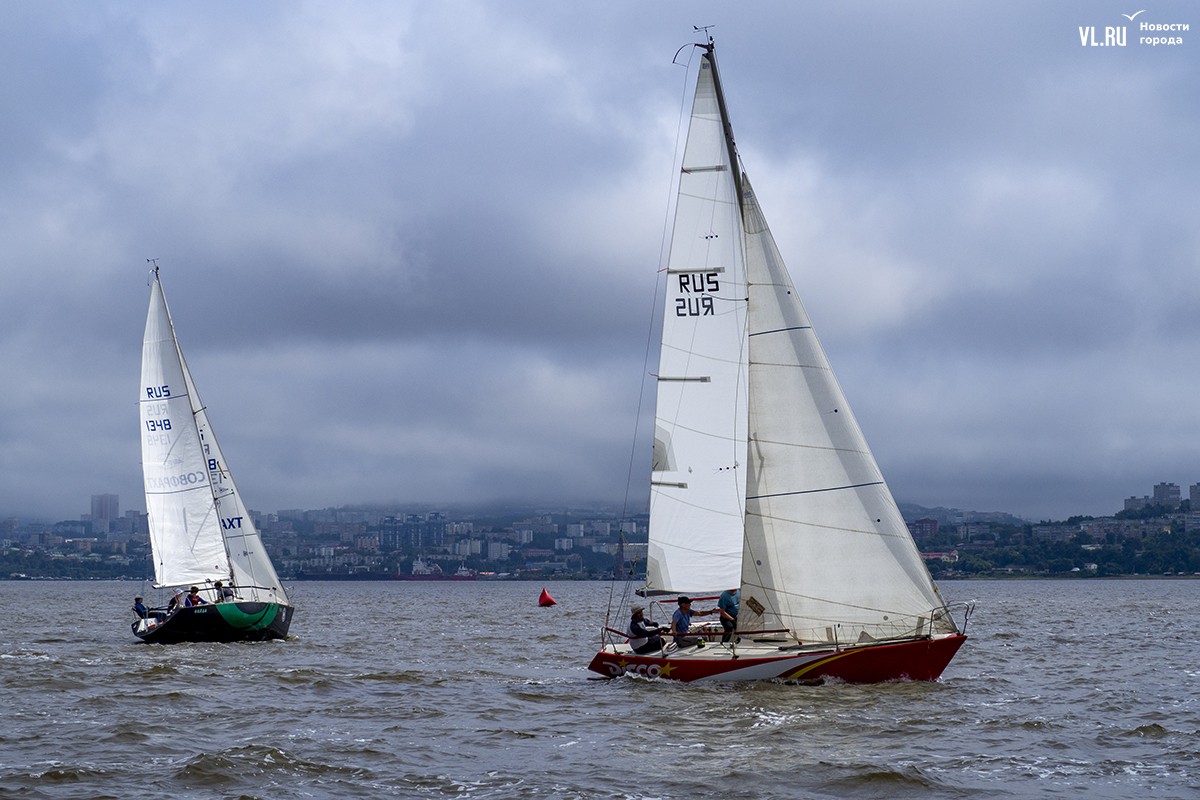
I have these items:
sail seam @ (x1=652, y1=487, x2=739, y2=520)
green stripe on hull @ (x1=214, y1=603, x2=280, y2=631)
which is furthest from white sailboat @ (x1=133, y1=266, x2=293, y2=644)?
sail seam @ (x1=652, y1=487, x2=739, y2=520)

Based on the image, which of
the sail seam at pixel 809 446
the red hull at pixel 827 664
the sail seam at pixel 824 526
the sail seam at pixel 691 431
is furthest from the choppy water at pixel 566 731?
the sail seam at pixel 691 431

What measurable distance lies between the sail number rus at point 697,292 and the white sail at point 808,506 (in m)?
0.72

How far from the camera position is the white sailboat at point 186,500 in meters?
34.2

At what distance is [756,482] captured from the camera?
66.7 ft

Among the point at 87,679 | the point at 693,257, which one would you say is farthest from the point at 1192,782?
the point at 87,679

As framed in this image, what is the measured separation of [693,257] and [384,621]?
127 feet

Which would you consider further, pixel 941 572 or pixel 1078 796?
pixel 941 572

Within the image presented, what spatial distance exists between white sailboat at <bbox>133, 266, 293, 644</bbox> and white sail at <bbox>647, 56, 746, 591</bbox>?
689 inches

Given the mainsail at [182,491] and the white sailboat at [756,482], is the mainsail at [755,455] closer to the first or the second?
the white sailboat at [756,482]

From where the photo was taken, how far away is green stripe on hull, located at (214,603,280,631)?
104 ft

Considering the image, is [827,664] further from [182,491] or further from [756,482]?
[182,491]

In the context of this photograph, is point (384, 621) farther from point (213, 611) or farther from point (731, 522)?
point (731, 522)

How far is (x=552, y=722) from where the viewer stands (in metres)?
17.7

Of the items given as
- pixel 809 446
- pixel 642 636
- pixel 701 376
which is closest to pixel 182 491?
pixel 642 636
